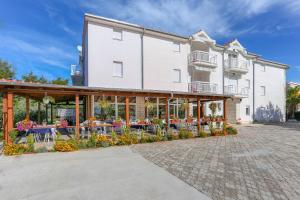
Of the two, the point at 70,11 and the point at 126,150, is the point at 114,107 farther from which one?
the point at 70,11

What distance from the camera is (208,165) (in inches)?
261

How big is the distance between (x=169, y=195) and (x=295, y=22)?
62.0ft

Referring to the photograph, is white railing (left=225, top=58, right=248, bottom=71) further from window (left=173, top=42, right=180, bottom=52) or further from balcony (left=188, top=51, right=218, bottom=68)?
window (left=173, top=42, right=180, bottom=52)

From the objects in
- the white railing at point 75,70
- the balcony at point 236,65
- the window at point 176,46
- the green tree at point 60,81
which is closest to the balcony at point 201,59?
the window at point 176,46

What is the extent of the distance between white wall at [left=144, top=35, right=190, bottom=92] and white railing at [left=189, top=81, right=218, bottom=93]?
2.55ft

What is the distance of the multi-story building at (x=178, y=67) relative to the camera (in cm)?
1720

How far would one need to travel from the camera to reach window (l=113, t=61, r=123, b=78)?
1778 cm

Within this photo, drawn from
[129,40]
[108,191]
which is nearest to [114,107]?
[129,40]

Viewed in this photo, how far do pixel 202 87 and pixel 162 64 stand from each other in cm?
545

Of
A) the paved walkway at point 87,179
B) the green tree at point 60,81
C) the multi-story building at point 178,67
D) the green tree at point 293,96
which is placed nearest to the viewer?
the paved walkway at point 87,179

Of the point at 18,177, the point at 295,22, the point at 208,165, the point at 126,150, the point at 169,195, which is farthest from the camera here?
the point at 295,22

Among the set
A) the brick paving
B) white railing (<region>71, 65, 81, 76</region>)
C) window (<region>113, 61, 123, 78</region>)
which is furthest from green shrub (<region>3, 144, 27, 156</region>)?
white railing (<region>71, 65, 81, 76</region>)

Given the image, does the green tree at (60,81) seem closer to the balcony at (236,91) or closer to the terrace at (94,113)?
the terrace at (94,113)

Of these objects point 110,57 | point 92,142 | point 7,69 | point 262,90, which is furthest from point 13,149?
point 7,69
